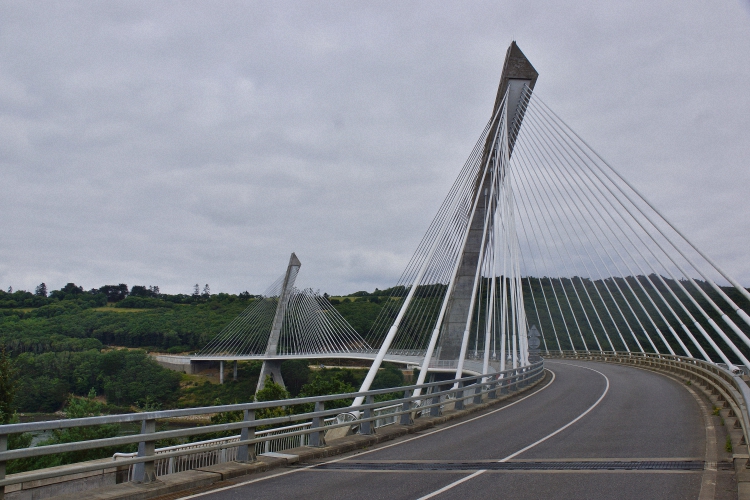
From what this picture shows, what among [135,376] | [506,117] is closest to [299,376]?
[135,376]

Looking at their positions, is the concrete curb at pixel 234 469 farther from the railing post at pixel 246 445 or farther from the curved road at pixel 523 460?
the curved road at pixel 523 460

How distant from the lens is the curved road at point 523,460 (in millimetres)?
7395

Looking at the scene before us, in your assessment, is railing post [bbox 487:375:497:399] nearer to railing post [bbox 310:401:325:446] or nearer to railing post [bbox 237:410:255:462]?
railing post [bbox 310:401:325:446]

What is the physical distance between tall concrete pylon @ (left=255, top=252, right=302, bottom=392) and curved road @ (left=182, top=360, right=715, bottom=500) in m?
67.6

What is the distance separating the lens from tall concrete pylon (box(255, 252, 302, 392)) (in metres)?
83.6

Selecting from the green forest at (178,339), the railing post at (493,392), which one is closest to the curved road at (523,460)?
the railing post at (493,392)

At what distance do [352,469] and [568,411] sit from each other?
→ 993 cm

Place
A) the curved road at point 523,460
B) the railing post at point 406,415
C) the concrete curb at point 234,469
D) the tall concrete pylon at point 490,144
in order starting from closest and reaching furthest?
the concrete curb at point 234,469 → the curved road at point 523,460 → the railing post at point 406,415 → the tall concrete pylon at point 490,144

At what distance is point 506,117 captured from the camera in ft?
102

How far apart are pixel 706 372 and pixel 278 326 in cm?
7093

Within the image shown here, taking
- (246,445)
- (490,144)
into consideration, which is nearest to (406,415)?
(246,445)

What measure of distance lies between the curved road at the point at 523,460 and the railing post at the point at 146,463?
759 mm

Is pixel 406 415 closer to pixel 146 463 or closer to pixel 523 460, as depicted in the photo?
pixel 523 460

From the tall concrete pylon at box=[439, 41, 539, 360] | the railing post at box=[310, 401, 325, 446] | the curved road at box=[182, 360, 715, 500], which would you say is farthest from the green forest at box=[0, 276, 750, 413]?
the railing post at box=[310, 401, 325, 446]
